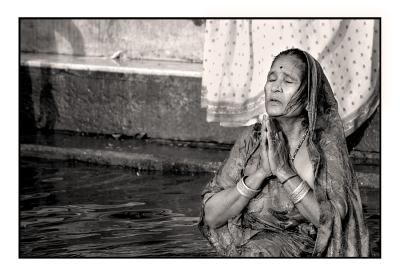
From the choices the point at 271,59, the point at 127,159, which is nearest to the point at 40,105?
the point at 127,159

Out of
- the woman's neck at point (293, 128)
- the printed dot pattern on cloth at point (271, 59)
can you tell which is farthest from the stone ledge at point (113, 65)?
the woman's neck at point (293, 128)

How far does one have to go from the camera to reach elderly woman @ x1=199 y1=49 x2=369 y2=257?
5.75m

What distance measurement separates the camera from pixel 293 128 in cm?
604

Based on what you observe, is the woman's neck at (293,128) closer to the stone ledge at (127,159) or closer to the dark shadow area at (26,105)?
the stone ledge at (127,159)

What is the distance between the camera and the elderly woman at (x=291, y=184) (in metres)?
5.75

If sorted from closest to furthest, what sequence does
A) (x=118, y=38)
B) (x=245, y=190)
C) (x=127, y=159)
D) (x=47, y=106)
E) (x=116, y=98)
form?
1. (x=245, y=190)
2. (x=127, y=159)
3. (x=116, y=98)
4. (x=47, y=106)
5. (x=118, y=38)

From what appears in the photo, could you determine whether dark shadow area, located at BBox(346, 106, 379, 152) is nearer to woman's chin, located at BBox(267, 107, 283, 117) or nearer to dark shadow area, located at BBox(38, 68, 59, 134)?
dark shadow area, located at BBox(38, 68, 59, 134)

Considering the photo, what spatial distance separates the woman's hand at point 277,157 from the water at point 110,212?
185cm

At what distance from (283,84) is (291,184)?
0.51m

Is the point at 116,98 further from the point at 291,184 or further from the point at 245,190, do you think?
the point at 291,184

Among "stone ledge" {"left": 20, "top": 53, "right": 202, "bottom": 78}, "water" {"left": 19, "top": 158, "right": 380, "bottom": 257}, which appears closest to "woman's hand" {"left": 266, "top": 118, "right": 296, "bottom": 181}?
"water" {"left": 19, "top": 158, "right": 380, "bottom": 257}

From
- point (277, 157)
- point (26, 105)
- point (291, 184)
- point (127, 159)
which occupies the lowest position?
point (127, 159)

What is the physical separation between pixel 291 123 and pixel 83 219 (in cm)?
316

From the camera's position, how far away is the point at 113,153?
10.7m
